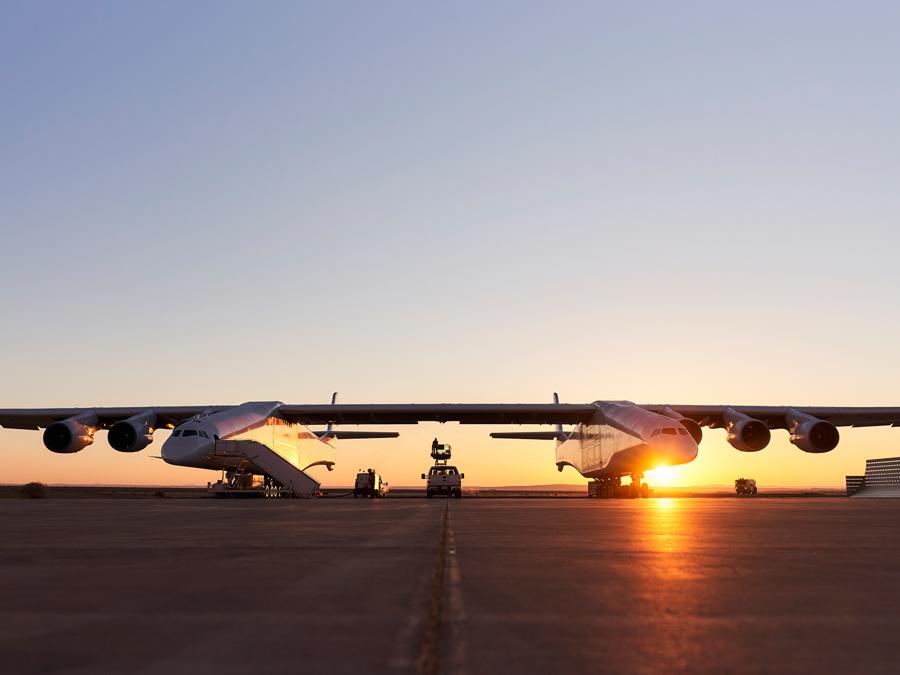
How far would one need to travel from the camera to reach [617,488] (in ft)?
142

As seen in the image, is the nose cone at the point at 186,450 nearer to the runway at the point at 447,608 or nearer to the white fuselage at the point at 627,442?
the white fuselage at the point at 627,442

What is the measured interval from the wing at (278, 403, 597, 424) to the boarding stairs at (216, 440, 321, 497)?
819cm

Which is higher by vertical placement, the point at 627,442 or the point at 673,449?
the point at 627,442

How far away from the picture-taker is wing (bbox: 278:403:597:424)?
49.0 metres

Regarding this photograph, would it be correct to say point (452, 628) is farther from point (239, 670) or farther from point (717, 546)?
point (717, 546)

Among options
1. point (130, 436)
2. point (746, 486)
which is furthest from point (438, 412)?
point (746, 486)

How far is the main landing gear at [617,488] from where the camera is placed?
129 feet

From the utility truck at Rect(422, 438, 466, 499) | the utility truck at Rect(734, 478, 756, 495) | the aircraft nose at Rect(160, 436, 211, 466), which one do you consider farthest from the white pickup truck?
the utility truck at Rect(734, 478, 756, 495)

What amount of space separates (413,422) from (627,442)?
17335mm

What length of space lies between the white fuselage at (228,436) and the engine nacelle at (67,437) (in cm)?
687

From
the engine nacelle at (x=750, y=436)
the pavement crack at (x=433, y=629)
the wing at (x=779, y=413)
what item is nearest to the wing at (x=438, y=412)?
the wing at (x=779, y=413)

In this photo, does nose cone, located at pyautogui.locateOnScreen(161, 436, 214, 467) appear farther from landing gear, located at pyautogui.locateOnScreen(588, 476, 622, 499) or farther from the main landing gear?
landing gear, located at pyautogui.locateOnScreen(588, 476, 622, 499)

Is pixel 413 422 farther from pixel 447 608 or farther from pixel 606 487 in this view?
pixel 447 608

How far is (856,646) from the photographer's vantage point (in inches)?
123
